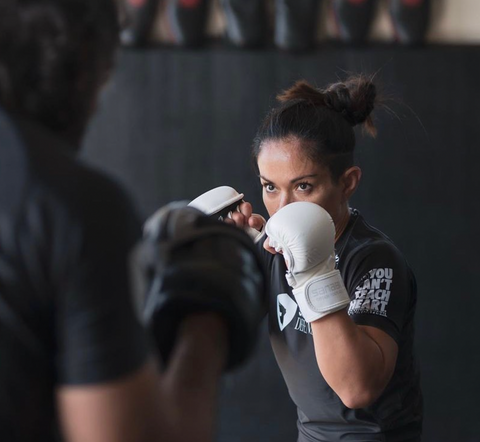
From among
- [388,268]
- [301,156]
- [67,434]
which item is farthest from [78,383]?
[301,156]

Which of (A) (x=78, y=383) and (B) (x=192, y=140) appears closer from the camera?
(A) (x=78, y=383)

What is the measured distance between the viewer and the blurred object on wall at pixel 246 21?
9.16 ft

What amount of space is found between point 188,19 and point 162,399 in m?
2.29

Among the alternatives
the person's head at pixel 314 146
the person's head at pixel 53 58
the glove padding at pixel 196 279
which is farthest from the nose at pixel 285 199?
the person's head at pixel 53 58

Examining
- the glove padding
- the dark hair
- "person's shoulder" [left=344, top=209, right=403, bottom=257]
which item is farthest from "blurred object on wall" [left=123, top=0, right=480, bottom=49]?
the glove padding

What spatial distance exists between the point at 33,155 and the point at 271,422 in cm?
240

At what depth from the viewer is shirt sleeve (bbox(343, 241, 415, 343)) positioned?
141 cm

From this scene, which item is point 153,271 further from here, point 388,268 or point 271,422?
point 271,422

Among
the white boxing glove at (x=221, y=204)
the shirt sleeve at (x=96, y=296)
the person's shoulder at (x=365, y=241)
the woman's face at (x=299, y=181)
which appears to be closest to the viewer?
the shirt sleeve at (x=96, y=296)

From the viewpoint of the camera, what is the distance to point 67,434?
2.29 ft

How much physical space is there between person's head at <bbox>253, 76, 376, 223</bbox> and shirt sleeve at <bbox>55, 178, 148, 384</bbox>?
0.92m

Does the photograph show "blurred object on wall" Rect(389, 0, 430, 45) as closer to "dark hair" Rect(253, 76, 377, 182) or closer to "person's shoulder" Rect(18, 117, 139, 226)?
"dark hair" Rect(253, 76, 377, 182)

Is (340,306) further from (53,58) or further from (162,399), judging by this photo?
(53,58)

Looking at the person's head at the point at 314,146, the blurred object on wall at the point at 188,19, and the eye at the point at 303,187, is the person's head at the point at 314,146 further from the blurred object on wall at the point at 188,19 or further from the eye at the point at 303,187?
the blurred object on wall at the point at 188,19
